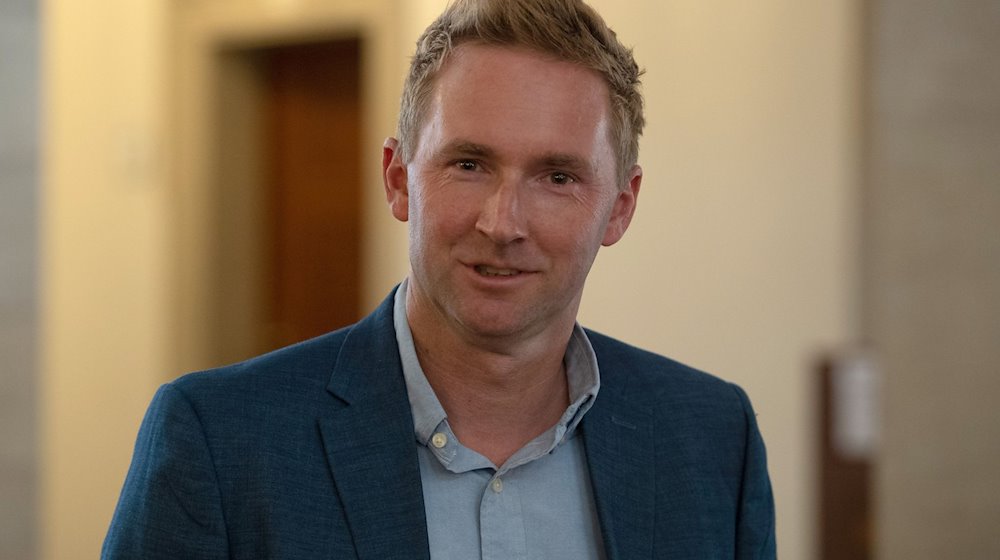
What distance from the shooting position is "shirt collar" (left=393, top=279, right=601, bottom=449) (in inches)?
49.6

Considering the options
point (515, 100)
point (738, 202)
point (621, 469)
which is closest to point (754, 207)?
point (738, 202)

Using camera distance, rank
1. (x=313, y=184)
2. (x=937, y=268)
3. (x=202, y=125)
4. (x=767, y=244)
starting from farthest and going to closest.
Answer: (x=313, y=184) → (x=202, y=125) → (x=767, y=244) → (x=937, y=268)

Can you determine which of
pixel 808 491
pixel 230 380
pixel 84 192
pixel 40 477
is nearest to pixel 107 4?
pixel 84 192

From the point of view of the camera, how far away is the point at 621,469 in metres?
1.32

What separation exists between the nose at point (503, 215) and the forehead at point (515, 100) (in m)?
0.05

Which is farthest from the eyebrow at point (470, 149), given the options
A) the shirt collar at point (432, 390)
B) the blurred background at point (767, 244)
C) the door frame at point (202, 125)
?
the door frame at point (202, 125)

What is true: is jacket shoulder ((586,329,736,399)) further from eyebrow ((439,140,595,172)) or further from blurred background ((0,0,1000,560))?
blurred background ((0,0,1000,560))

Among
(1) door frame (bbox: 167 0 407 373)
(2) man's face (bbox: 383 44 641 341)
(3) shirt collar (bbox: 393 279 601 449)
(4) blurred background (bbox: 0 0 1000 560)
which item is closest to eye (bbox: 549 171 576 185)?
(2) man's face (bbox: 383 44 641 341)

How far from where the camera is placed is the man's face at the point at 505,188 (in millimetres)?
1192

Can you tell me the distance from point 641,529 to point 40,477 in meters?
3.11

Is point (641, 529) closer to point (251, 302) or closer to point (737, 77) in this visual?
point (737, 77)

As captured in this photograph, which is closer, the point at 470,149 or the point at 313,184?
the point at 470,149

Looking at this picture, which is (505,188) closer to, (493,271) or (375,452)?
(493,271)

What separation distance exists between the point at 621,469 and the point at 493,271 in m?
0.29
